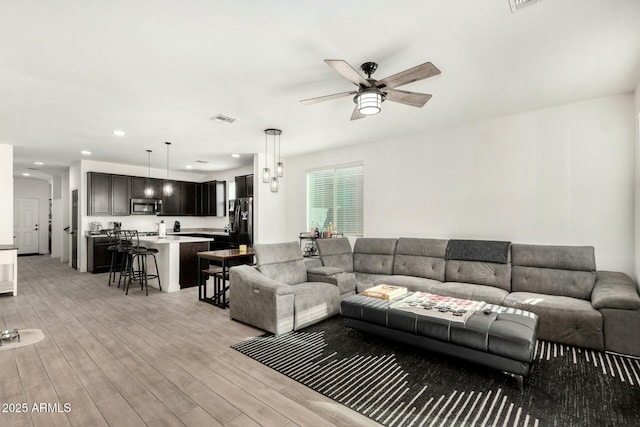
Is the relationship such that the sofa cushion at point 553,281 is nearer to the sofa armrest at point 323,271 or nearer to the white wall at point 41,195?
the sofa armrest at point 323,271

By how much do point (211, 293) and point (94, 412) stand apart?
3285mm

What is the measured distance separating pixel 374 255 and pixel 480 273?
1.56 meters

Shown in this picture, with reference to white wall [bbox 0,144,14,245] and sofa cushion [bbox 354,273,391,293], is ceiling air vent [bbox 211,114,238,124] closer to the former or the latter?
sofa cushion [bbox 354,273,391,293]

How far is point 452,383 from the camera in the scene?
7.85 ft

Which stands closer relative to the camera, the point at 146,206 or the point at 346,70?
the point at 346,70

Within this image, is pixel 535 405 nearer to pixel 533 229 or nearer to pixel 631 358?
pixel 631 358

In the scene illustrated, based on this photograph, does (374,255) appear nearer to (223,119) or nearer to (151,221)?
(223,119)

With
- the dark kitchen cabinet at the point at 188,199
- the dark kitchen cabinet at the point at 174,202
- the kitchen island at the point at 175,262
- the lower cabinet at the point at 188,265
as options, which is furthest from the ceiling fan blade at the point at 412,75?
the dark kitchen cabinet at the point at 188,199

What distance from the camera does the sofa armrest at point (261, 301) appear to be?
3.33m

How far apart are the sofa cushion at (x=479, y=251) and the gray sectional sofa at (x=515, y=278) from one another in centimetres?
1

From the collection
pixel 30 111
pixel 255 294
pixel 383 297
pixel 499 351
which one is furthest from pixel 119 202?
pixel 499 351

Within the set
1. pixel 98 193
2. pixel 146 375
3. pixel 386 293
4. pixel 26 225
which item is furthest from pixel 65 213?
pixel 386 293

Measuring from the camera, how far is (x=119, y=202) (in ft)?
24.8

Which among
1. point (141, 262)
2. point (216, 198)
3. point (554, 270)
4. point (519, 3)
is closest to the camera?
point (519, 3)
